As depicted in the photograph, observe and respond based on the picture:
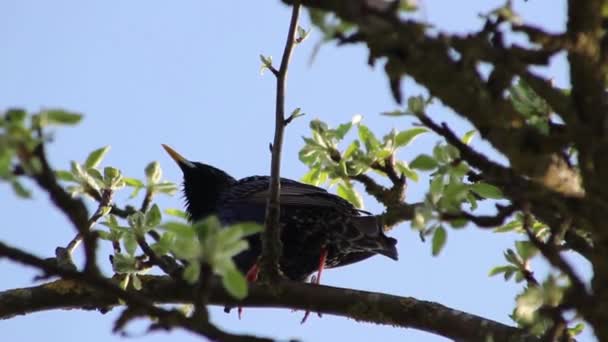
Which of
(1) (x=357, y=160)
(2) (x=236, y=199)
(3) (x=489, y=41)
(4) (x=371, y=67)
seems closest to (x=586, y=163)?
(3) (x=489, y=41)

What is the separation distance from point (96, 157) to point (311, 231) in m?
2.38

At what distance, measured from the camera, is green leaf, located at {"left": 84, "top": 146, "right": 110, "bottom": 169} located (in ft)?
12.1

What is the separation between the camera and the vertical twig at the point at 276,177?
11.8 feet

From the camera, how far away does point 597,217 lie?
2.41 meters

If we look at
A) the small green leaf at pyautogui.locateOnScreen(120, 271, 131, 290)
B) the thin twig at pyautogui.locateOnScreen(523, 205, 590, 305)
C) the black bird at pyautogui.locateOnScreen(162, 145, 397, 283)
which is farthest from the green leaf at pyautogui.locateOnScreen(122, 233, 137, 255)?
the thin twig at pyautogui.locateOnScreen(523, 205, 590, 305)

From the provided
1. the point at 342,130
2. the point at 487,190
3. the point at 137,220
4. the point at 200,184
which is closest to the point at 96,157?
the point at 137,220

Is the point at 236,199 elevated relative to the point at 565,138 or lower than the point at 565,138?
elevated

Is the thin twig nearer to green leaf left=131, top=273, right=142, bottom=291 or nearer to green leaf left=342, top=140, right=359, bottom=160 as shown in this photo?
green leaf left=342, top=140, right=359, bottom=160

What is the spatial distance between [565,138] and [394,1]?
0.53 metres

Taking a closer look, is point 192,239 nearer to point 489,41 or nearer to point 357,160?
point 489,41

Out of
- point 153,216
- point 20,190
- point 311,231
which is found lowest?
point 20,190

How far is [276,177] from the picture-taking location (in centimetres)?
375

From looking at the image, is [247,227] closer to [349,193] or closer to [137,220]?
[137,220]

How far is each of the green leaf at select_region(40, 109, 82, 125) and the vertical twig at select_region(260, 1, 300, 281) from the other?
131 centimetres
